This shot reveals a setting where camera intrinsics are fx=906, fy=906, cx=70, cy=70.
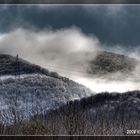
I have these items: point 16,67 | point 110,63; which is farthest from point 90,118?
point 16,67

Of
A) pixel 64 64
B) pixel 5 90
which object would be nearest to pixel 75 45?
pixel 64 64

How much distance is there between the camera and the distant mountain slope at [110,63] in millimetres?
9617

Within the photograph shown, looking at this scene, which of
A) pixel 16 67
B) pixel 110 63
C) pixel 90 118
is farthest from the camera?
pixel 16 67

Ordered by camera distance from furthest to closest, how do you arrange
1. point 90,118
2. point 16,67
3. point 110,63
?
1. point 16,67
2. point 110,63
3. point 90,118

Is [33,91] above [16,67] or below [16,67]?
below

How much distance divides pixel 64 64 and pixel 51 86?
274mm

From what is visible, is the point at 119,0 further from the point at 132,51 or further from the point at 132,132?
the point at 132,132

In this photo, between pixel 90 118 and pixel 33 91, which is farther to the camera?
pixel 33 91

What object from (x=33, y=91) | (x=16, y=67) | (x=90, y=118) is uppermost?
(x=16, y=67)

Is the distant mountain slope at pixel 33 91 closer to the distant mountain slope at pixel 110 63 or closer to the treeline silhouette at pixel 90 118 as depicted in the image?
the treeline silhouette at pixel 90 118

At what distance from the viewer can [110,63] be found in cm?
969

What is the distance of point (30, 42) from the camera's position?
973 cm

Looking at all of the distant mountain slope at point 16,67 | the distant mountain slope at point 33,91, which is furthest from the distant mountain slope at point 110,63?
the distant mountain slope at point 16,67

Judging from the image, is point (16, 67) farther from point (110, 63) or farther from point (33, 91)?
point (110, 63)
